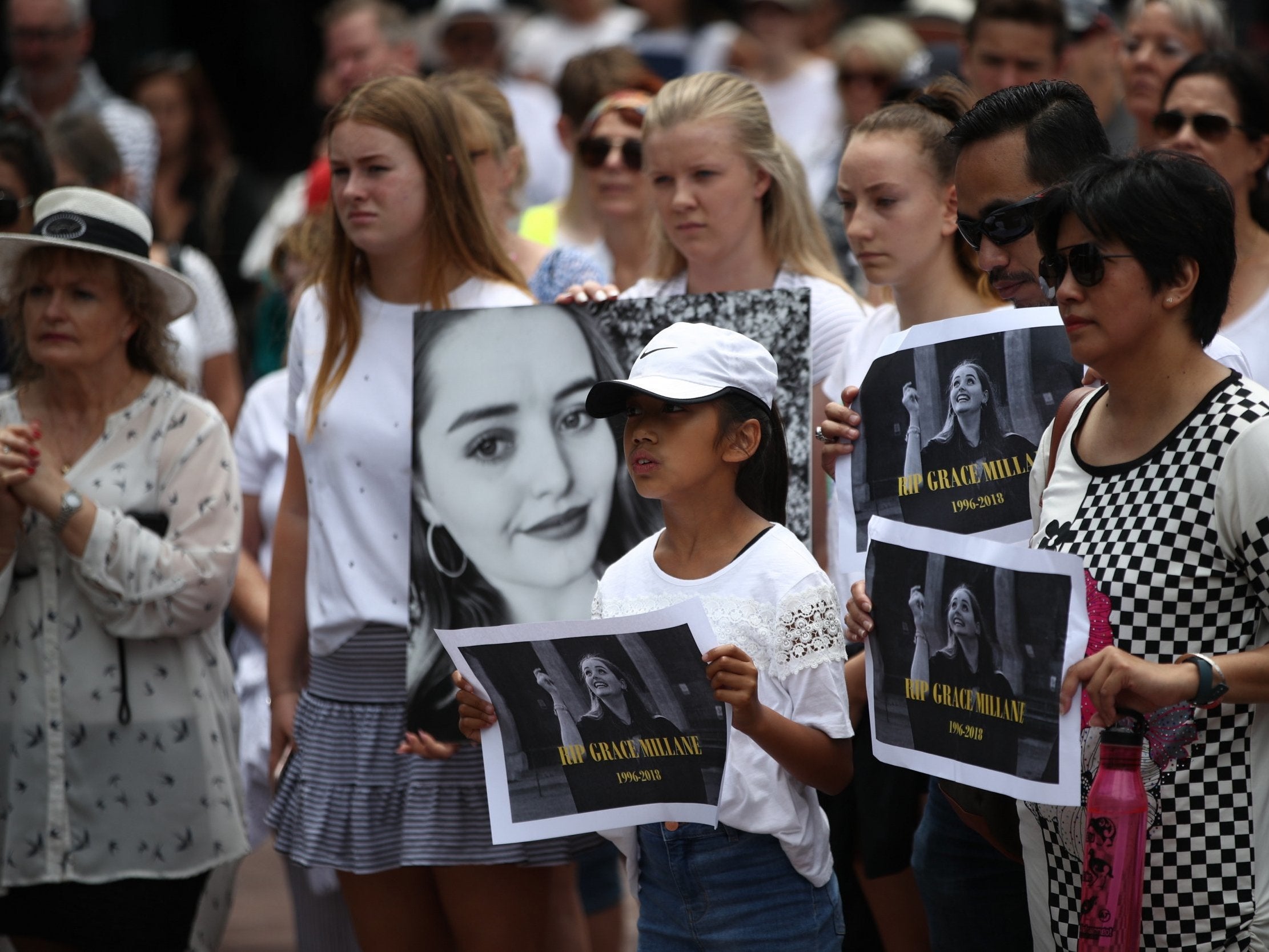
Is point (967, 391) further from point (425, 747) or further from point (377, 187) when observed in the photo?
point (377, 187)

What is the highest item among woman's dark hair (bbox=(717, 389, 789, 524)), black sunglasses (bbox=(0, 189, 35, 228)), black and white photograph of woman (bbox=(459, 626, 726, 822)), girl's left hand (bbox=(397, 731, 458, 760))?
black sunglasses (bbox=(0, 189, 35, 228))

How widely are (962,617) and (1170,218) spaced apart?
719mm

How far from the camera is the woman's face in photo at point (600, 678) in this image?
9.42 ft

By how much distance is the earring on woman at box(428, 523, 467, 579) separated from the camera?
12.4 ft

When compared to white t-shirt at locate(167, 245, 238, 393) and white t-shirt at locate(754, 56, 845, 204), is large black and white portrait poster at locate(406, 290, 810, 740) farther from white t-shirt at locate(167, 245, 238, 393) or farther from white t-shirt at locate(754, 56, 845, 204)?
white t-shirt at locate(754, 56, 845, 204)

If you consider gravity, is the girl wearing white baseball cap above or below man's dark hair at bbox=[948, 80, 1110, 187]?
below

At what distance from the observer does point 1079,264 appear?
8.75 ft

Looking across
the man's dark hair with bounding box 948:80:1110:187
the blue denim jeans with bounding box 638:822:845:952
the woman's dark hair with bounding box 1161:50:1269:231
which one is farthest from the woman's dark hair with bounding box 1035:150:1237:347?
the woman's dark hair with bounding box 1161:50:1269:231

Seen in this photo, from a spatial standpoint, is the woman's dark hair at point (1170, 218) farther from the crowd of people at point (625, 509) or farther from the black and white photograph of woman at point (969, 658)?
the black and white photograph of woman at point (969, 658)

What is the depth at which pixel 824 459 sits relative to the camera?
3.37 m

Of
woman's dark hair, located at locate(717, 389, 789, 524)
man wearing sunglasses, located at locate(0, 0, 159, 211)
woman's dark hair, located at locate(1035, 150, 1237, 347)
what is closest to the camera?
woman's dark hair, located at locate(1035, 150, 1237, 347)

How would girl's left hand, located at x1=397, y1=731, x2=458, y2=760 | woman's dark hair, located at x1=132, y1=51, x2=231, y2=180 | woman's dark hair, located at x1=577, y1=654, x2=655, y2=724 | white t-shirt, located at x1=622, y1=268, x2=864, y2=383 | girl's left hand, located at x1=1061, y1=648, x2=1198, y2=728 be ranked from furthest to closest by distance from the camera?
1. woman's dark hair, located at x1=132, y1=51, x2=231, y2=180
2. white t-shirt, located at x1=622, y1=268, x2=864, y2=383
3. girl's left hand, located at x1=397, y1=731, x2=458, y2=760
4. woman's dark hair, located at x1=577, y1=654, x2=655, y2=724
5. girl's left hand, located at x1=1061, y1=648, x2=1198, y2=728

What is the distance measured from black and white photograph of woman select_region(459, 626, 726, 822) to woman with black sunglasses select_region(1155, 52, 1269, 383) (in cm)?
223

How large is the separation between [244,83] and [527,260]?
25.5ft
